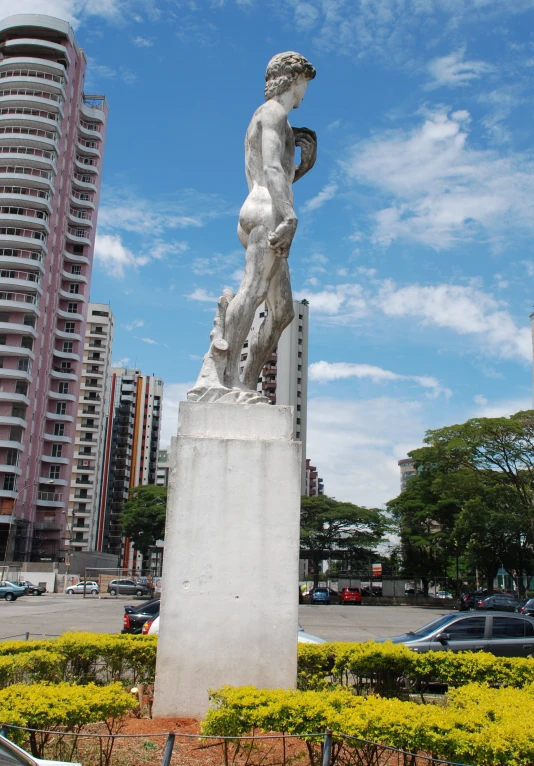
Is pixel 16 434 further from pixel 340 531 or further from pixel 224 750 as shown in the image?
pixel 224 750

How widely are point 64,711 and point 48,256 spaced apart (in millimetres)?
A: 68177

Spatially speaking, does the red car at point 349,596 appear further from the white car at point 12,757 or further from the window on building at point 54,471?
the white car at point 12,757

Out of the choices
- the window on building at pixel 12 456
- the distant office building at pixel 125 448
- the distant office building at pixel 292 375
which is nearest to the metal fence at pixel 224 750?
the window on building at pixel 12 456

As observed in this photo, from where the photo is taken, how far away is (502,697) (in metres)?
5.04

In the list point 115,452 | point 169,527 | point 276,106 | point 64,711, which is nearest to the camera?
point 64,711

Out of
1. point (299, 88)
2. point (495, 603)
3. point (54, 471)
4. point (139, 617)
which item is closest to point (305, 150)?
point (299, 88)

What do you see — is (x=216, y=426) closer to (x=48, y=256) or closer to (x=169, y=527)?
(x=169, y=527)

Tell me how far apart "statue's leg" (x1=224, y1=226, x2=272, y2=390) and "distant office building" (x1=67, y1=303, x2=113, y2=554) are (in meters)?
78.4

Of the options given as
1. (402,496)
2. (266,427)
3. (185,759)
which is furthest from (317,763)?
(402,496)

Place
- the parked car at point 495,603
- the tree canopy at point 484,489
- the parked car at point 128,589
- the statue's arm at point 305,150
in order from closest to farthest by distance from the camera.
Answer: the statue's arm at point 305,150
the parked car at point 495,603
the tree canopy at point 484,489
the parked car at point 128,589

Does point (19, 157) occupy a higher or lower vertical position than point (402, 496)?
higher

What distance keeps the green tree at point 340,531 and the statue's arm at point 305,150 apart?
165 ft

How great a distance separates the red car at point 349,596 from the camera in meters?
47.6

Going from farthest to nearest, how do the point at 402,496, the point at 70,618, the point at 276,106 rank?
the point at 402,496
the point at 70,618
the point at 276,106
